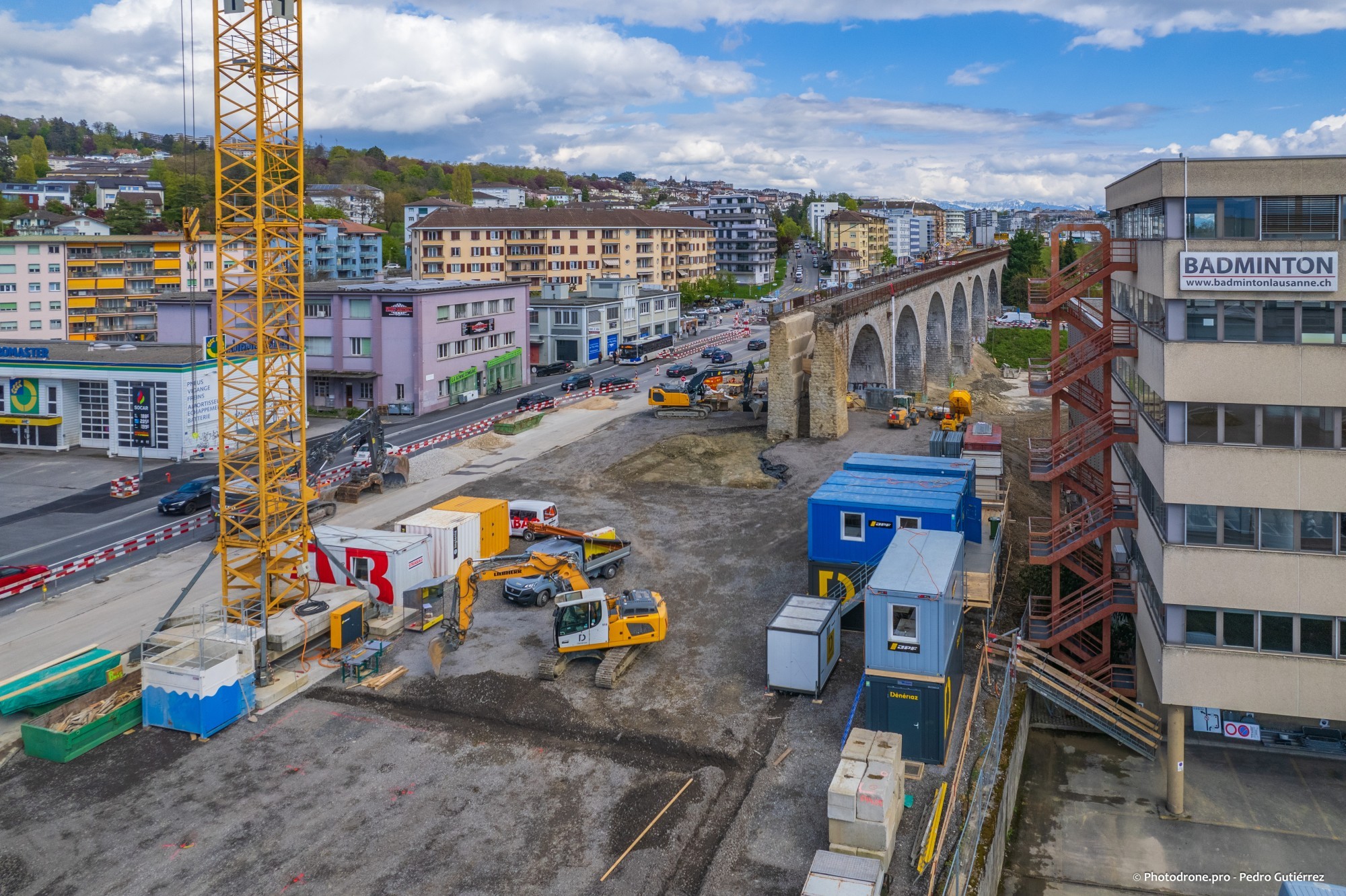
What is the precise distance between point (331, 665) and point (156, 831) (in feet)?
26.1

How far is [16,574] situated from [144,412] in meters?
20.0

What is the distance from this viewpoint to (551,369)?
8875 cm

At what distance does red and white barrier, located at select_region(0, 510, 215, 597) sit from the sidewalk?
57.4 inches

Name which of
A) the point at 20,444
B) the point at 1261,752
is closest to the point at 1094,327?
the point at 1261,752

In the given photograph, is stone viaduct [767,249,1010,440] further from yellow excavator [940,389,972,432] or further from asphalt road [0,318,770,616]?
asphalt road [0,318,770,616]

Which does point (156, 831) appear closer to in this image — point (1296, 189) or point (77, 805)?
point (77, 805)

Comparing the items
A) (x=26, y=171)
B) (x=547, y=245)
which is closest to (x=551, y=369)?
(x=547, y=245)

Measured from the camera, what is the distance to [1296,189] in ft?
69.8

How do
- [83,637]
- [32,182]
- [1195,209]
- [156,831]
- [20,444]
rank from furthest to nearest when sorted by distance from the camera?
[32,182]
[20,444]
[83,637]
[1195,209]
[156,831]

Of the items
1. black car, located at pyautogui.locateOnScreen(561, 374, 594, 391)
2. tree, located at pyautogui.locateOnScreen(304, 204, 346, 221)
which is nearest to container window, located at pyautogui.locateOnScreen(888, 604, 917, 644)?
black car, located at pyautogui.locateOnScreen(561, 374, 594, 391)

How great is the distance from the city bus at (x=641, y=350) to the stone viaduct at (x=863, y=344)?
71.2 ft

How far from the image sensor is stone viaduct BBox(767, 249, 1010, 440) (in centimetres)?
5562

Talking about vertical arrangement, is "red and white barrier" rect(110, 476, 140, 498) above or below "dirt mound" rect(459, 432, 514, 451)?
below

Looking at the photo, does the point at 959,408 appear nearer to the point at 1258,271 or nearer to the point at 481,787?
the point at 1258,271
